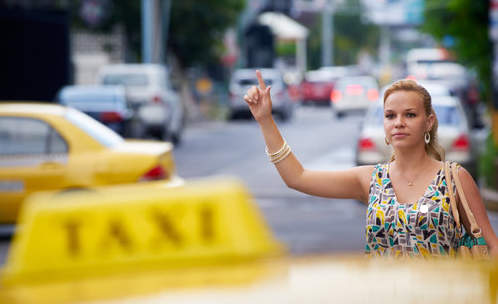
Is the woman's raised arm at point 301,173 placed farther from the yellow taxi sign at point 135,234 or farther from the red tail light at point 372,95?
the red tail light at point 372,95

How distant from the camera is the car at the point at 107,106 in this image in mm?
18578

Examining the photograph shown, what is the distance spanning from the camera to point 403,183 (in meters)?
3.64

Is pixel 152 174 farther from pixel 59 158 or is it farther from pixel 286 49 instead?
pixel 286 49

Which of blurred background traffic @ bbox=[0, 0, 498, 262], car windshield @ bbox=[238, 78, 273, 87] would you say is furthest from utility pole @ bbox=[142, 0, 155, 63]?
car windshield @ bbox=[238, 78, 273, 87]

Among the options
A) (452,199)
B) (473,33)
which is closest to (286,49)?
(473,33)

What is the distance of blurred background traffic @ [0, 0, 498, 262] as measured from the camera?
1026 centimetres

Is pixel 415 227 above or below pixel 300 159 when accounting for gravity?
above

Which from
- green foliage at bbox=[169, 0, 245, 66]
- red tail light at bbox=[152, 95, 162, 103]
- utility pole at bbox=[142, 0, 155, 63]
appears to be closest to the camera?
red tail light at bbox=[152, 95, 162, 103]

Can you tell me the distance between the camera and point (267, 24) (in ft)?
236

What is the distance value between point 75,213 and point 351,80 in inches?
1474

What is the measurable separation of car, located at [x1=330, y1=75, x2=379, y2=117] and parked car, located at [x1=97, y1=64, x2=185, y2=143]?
1293cm

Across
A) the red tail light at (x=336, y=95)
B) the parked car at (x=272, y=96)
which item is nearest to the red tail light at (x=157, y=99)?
the parked car at (x=272, y=96)

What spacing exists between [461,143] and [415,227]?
10.6 metres

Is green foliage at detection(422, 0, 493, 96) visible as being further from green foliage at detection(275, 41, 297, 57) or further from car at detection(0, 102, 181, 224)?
green foliage at detection(275, 41, 297, 57)
